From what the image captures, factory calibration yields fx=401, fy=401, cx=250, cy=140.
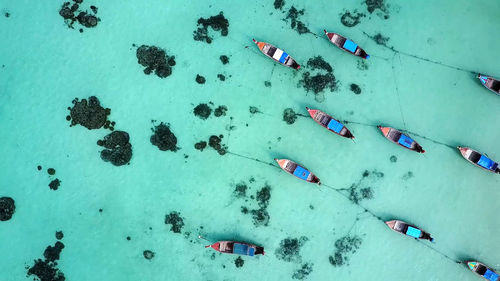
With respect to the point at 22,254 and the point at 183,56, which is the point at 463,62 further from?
the point at 22,254

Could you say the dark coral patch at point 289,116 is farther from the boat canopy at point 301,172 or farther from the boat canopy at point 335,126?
the boat canopy at point 301,172

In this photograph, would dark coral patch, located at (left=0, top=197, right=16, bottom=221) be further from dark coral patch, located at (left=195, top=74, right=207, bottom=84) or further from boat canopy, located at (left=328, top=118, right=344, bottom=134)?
boat canopy, located at (left=328, top=118, right=344, bottom=134)

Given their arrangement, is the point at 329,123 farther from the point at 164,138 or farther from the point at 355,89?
the point at 164,138

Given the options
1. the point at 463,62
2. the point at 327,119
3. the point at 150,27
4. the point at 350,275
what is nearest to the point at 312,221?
the point at 350,275

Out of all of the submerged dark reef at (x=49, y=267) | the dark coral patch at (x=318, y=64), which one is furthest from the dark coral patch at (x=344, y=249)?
the submerged dark reef at (x=49, y=267)

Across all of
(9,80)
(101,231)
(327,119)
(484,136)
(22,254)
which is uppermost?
(484,136)

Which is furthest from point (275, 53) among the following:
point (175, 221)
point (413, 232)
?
point (413, 232)

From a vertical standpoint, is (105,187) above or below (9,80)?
below
